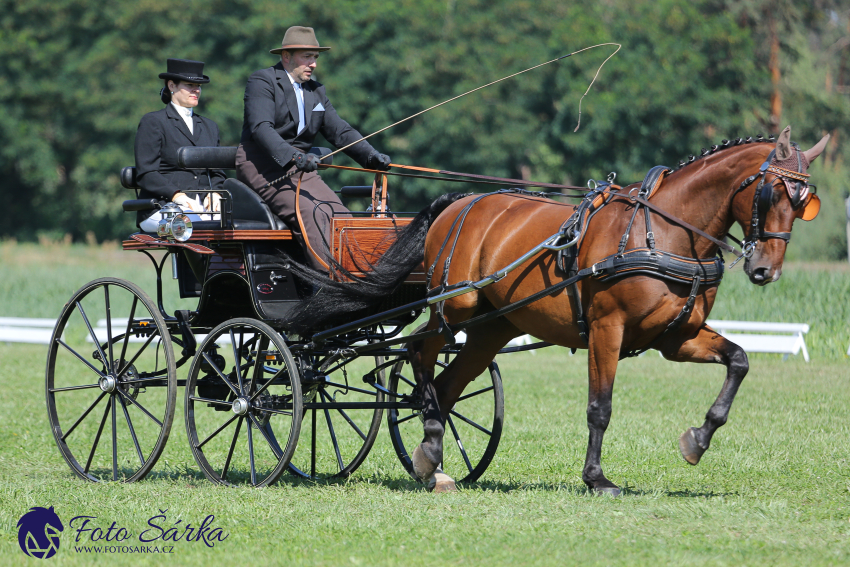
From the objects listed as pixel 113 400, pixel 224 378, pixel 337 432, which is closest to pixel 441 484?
pixel 224 378

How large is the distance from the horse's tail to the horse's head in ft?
7.59

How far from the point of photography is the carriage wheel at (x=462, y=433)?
22.9 feet

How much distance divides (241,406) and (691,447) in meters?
2.76

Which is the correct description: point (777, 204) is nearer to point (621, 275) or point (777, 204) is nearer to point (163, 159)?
point (621, 275)

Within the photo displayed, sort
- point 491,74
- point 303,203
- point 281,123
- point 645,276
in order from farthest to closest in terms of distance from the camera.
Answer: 1. point 491,74
2. point 281,123
3. point 303,203
4. point 645,276

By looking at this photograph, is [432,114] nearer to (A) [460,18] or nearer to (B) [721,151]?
(A) [460,18]

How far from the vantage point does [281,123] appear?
6938 millimetres

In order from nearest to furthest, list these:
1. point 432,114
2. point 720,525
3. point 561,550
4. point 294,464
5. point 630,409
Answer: point 561,550 → point 720,525 → point 294,464 → point 630,409 → point 432,114

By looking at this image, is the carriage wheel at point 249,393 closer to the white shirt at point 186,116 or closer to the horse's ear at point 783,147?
the white shirt at point 186,116

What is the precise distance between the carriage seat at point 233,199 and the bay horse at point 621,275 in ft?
1.40

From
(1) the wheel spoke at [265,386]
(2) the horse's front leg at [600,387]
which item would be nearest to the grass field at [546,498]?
(2) the horse's front leg at [600,387]

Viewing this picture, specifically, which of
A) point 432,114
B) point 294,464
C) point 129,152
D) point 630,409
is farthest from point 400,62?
point 294,464

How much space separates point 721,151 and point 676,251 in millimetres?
621

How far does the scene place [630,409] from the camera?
33.4 ft
